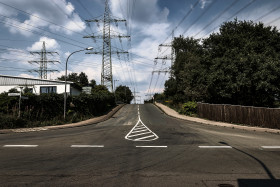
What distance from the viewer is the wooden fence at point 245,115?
599 inches

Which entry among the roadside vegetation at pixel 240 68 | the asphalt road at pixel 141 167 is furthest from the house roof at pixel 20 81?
the asphalt road at pixel 141 167

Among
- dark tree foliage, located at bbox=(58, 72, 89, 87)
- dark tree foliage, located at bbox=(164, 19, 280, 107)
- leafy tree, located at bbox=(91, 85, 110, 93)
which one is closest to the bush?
dark tree foliage, located at bbox=(164, 19, 280, 107)

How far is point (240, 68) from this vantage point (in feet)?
65.2

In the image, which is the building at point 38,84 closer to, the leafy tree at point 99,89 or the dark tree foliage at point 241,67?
the leafy tree at point 99,89

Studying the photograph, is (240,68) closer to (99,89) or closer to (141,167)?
(141,167)

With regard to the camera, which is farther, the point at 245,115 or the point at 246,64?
the point at 246,64

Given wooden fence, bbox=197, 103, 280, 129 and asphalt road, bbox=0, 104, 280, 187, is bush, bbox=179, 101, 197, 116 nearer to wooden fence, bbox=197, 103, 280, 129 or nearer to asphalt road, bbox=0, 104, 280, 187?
wooden fence, bbox=197, 103, 280, 129

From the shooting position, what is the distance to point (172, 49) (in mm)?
48375

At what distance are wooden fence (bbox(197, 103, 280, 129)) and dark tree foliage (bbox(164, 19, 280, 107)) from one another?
2187 millimetres

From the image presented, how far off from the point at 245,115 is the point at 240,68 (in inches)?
217

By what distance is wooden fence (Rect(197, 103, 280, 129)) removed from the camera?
1523 cm

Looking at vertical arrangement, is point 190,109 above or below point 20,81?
below

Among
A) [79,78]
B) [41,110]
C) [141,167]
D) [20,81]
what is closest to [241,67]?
[141,167]

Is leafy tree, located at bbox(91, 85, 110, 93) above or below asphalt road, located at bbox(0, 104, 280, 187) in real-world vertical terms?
above
